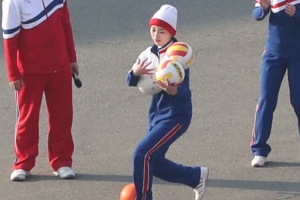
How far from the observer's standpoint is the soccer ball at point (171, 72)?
616 centimetres

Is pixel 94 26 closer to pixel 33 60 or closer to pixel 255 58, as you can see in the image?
pixel 255 58

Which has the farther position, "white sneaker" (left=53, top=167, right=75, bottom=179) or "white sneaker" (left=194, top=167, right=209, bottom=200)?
"white sneaker" (left=53, top=167, right=75, bottom=179)

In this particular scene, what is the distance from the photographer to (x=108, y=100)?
9102 mm

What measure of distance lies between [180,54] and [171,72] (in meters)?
0.24

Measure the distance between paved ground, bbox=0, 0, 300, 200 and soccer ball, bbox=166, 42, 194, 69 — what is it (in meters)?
1.23

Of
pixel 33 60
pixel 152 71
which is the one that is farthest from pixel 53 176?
pixel 152 71

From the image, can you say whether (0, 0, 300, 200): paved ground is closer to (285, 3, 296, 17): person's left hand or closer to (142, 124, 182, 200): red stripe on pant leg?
(142, 124, 182, 200): red stripe on pant leg

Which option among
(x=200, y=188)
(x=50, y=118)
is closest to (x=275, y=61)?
(x=200, y=188)

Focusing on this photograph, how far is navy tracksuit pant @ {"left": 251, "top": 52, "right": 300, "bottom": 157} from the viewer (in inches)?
289

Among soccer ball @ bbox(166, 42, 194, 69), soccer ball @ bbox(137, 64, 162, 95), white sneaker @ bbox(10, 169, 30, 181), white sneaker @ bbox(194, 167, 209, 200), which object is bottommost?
white sneaker @ bbox(10, 169, 30, 181)

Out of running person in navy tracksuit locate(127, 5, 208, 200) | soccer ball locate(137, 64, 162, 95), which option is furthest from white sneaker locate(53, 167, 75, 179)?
soccer ball locate(137, 64, 162, 95)

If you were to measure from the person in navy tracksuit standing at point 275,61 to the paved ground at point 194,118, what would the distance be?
262mm

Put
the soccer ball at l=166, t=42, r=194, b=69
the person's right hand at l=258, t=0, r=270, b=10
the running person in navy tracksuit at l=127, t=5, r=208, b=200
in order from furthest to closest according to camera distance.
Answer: the person's right hand at l=258, t=0, r=270, b=10 → the running person in navy tracksuit at l=127, t=5, r=208, b=200 → the soccer ball at l=166, t=42, r=194, b=69

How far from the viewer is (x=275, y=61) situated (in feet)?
24.1
